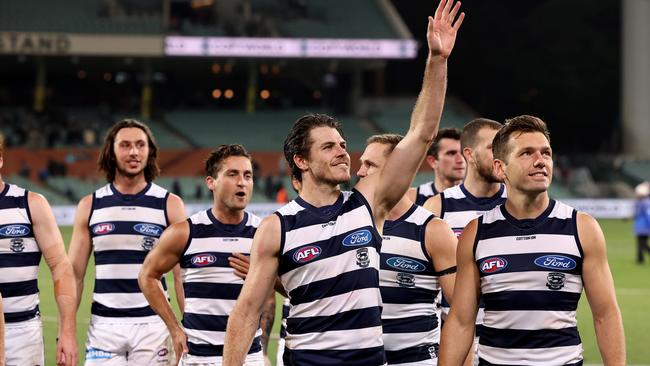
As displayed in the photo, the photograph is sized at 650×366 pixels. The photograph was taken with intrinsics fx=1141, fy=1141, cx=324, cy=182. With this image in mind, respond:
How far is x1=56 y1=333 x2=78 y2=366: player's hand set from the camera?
6566mm

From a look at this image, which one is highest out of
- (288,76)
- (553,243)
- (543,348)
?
(288,76)

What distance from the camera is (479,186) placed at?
26.2 feet

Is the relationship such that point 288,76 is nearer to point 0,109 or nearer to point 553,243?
point 0,109

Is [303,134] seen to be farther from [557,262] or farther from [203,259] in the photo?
[203,259]

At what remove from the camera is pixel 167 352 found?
798cm

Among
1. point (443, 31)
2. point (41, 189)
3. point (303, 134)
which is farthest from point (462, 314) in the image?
point (41, 189)

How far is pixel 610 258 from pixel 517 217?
20.1 m

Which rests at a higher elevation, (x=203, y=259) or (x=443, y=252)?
(x=203, y=259)

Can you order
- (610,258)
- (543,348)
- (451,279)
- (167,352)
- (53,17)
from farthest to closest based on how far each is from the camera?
(53,17), (610,258), (167,352), (451,279), (543,348)

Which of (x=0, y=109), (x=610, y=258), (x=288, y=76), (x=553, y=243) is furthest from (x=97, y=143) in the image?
(x=553, y=243)

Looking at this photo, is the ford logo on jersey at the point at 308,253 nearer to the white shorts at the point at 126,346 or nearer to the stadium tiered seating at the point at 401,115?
the white shorts at the point at 126,346

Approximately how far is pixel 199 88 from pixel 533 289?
53715mm

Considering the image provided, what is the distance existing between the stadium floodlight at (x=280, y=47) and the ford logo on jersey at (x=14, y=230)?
43.0 m

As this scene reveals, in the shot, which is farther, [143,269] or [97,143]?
[97,143]
